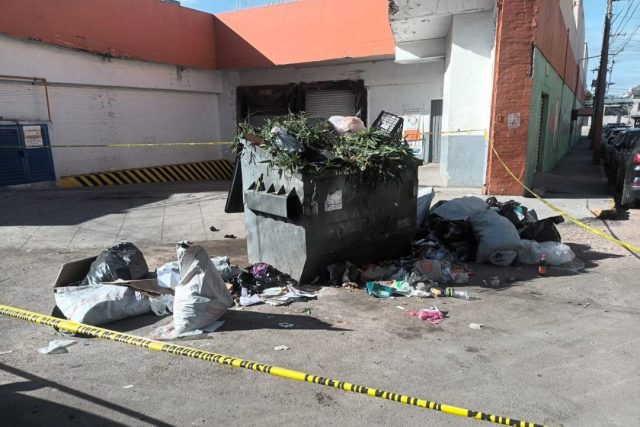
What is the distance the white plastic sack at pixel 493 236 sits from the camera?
20.5 ft

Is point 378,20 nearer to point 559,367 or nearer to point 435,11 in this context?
point 435,11

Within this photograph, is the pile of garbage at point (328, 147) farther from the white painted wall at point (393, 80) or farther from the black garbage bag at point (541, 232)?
the white painted wall at point (393, 80)

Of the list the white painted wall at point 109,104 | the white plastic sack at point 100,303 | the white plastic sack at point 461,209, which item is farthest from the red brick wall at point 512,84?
the white painted wall at point 109,104

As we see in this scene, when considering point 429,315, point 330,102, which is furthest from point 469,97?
point 330,102

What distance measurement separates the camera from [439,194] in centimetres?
1118

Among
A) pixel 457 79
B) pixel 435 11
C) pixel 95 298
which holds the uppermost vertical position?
pixel 435 11

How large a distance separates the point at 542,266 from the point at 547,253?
1.35 ft

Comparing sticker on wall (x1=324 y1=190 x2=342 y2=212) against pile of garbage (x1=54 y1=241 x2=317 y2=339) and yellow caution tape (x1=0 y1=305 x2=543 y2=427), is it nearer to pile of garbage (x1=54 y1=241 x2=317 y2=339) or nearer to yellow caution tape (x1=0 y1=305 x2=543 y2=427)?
pile of garbage (x1=54 y1=241 x2=317 y2=339)

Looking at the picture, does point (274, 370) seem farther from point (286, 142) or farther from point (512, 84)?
point (512, 84)

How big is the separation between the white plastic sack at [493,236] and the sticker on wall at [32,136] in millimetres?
12386

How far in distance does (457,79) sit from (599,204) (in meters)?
4.29

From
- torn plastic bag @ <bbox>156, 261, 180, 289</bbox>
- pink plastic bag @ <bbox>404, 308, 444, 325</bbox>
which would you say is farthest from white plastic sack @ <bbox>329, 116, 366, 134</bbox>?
torn plastic bag @ <bbox>156, 261, 180, 289</bbox>

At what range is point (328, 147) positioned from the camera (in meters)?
5.71

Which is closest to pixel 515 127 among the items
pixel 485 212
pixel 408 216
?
pixel 485 212
